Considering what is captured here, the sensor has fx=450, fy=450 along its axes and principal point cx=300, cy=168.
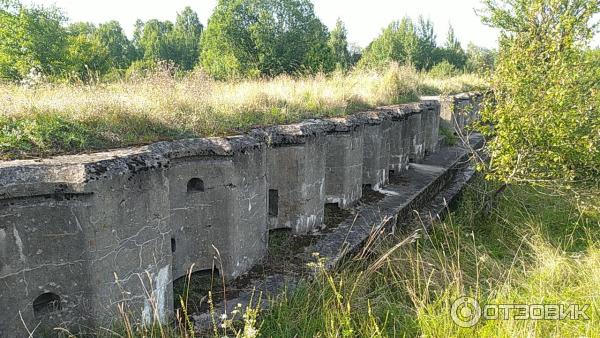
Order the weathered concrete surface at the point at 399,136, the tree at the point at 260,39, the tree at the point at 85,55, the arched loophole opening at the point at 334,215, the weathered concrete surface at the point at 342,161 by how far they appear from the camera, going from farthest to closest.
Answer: the tree at the point at 260,39 → the tree at the point at 85,55 → the weathered concrete surface at the point at 399,136 → the weathered concrete surface at the point at 342,161 → the arched loophole opening at the point at 334,215

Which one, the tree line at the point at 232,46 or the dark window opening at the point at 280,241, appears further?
the tree line at the point at 232,46

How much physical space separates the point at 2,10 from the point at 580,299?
2671 centimetres

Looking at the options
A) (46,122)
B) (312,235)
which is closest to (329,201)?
(312,235)

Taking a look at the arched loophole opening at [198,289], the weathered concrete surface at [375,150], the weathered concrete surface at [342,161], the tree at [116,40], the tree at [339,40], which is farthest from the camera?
the tree at [116,40]

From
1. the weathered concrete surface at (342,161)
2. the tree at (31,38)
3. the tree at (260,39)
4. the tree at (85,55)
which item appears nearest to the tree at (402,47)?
the tree at (260,39)

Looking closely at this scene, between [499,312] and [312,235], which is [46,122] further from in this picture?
[499,312]

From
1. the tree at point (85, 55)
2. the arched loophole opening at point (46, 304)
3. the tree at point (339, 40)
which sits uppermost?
the tree at point (339, 40)

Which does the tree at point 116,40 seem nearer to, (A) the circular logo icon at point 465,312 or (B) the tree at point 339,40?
(B) the tree at point 339,40

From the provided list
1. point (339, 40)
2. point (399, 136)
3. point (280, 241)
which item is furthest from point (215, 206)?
→ point (339, 40)

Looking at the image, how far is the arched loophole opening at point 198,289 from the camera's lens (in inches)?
173

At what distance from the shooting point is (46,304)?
11.5ft

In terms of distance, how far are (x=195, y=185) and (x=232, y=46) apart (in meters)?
30.4

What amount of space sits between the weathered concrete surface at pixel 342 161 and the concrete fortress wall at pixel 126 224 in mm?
1373

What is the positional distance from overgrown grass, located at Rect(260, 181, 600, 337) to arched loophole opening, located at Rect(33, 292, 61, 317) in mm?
1654
